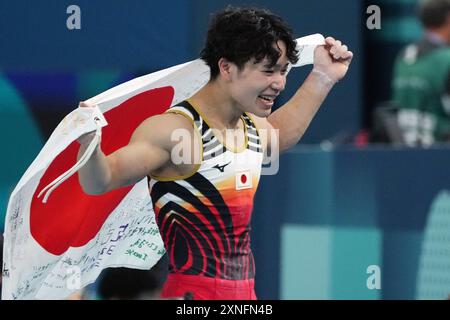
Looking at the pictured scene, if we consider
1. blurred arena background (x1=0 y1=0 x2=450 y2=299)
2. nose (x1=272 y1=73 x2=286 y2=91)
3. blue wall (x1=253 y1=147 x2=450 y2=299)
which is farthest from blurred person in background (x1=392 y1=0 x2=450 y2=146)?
nose (x1=272 y1=73 x2=286 y2=91)

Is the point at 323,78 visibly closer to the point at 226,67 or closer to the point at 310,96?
the point at 310,96

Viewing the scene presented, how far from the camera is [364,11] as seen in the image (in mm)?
8234

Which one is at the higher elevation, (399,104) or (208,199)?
(399,104)

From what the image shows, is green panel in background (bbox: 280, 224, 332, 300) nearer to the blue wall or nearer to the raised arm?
the blue wall

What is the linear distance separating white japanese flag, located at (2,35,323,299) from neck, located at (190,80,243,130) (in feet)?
0.91

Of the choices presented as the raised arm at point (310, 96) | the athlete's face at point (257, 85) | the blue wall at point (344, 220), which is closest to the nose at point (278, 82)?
the athlete's face at point (257, 85)

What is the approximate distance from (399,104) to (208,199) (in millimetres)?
3597

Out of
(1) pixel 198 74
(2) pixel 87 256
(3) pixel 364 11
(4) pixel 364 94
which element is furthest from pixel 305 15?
(2) pixel 87 256

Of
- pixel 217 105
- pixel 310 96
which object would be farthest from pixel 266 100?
pixel 310 96

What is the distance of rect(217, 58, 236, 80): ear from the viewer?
483 centimetres

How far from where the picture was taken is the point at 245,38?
478 centimetres
